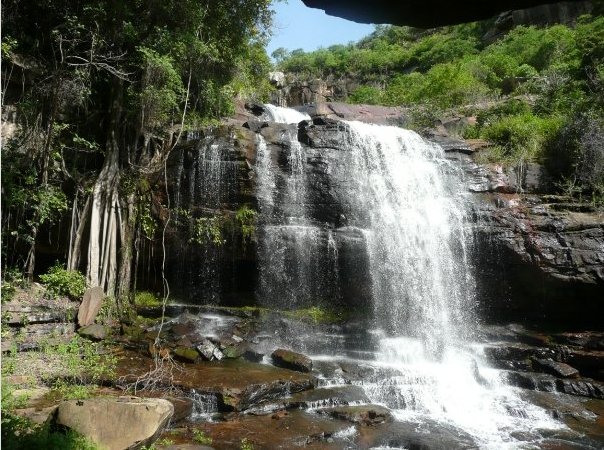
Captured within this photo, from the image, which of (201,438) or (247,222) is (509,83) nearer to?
(247,222)

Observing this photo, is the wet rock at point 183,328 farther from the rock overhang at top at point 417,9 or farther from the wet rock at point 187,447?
the rock overhang at top at point 417,9

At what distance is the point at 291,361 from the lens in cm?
933

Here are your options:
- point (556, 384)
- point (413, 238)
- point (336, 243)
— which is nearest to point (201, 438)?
point (336, 243)

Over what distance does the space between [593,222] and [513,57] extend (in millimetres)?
17652

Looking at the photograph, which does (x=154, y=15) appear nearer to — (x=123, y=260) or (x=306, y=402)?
(x=123, y=260)

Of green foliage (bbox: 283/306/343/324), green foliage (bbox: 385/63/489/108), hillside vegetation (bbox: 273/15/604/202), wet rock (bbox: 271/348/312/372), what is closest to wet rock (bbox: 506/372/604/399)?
green foliage (bbox: 283/306/343/324)

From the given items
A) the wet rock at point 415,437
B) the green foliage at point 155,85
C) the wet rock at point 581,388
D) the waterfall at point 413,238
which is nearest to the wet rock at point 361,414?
the wet rock at point 415,437

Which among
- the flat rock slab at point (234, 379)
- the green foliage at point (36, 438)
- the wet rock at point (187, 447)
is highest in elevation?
the green foliage at point (36, 438)

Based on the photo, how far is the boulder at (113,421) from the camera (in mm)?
4852

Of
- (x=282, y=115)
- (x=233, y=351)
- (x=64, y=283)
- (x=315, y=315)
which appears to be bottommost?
(x=233, y=351)

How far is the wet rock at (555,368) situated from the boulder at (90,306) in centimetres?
→ 954

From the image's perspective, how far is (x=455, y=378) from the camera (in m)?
9.70

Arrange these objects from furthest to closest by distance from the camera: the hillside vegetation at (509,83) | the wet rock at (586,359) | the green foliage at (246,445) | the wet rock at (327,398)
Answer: the hillside vegetation at (509,83) < the wet rock at (586,359) < the wet rock at (327,398) < the green foliage at (246,445)

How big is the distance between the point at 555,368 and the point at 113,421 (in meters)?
8.99
